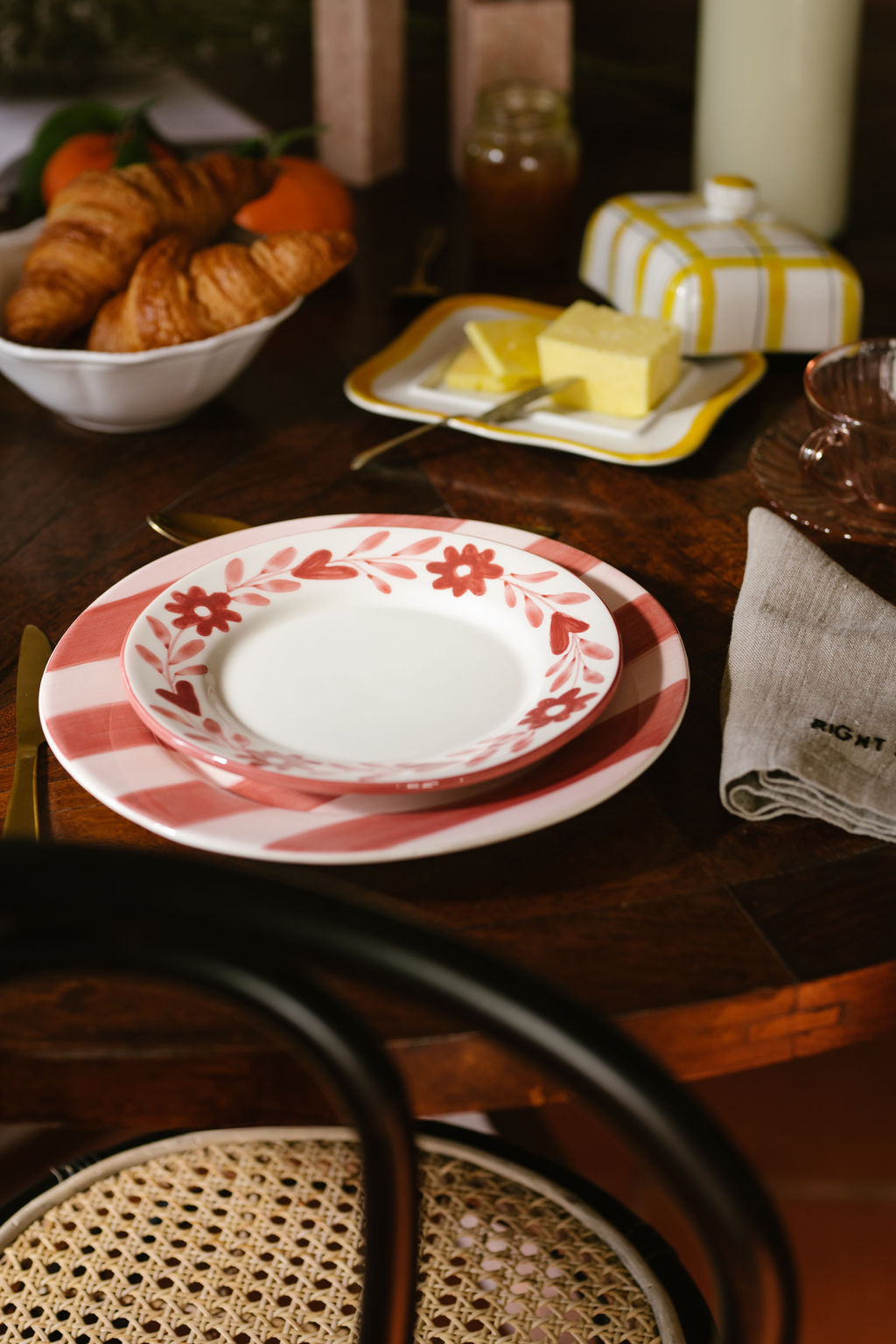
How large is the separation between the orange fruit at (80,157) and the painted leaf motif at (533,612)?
777 mm

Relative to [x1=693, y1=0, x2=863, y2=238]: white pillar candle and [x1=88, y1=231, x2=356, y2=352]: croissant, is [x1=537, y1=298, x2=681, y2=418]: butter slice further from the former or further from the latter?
[x1=693, y1=0, x2=863, y2=238]: white pillar candle

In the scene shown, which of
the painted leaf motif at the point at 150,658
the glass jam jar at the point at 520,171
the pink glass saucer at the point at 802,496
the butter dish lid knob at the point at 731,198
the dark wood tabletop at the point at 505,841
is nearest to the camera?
the dark wood tabletop at the point at 505,841

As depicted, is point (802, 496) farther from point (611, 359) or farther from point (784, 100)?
point (784, 100)

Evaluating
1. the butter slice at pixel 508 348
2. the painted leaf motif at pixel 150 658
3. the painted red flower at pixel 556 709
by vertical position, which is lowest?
the painted red flower at pixel 556 709

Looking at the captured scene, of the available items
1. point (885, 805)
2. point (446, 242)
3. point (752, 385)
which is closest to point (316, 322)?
point (446, 242)

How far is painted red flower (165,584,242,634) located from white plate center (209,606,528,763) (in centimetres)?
1

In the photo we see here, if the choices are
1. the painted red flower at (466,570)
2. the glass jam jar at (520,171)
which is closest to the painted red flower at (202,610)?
the painted red flower at (466,570)

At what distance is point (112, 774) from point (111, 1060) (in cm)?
13

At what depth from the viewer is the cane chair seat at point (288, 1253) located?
0.66 m

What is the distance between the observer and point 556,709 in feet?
1.86

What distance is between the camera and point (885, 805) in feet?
1.81

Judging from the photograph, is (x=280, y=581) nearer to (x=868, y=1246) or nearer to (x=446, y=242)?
(x=446, y=242)

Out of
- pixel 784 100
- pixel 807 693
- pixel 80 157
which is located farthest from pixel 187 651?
pixel 784 100

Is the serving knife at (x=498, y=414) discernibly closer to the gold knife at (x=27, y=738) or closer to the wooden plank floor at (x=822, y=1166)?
the gold knife at (x=27, y=738)
